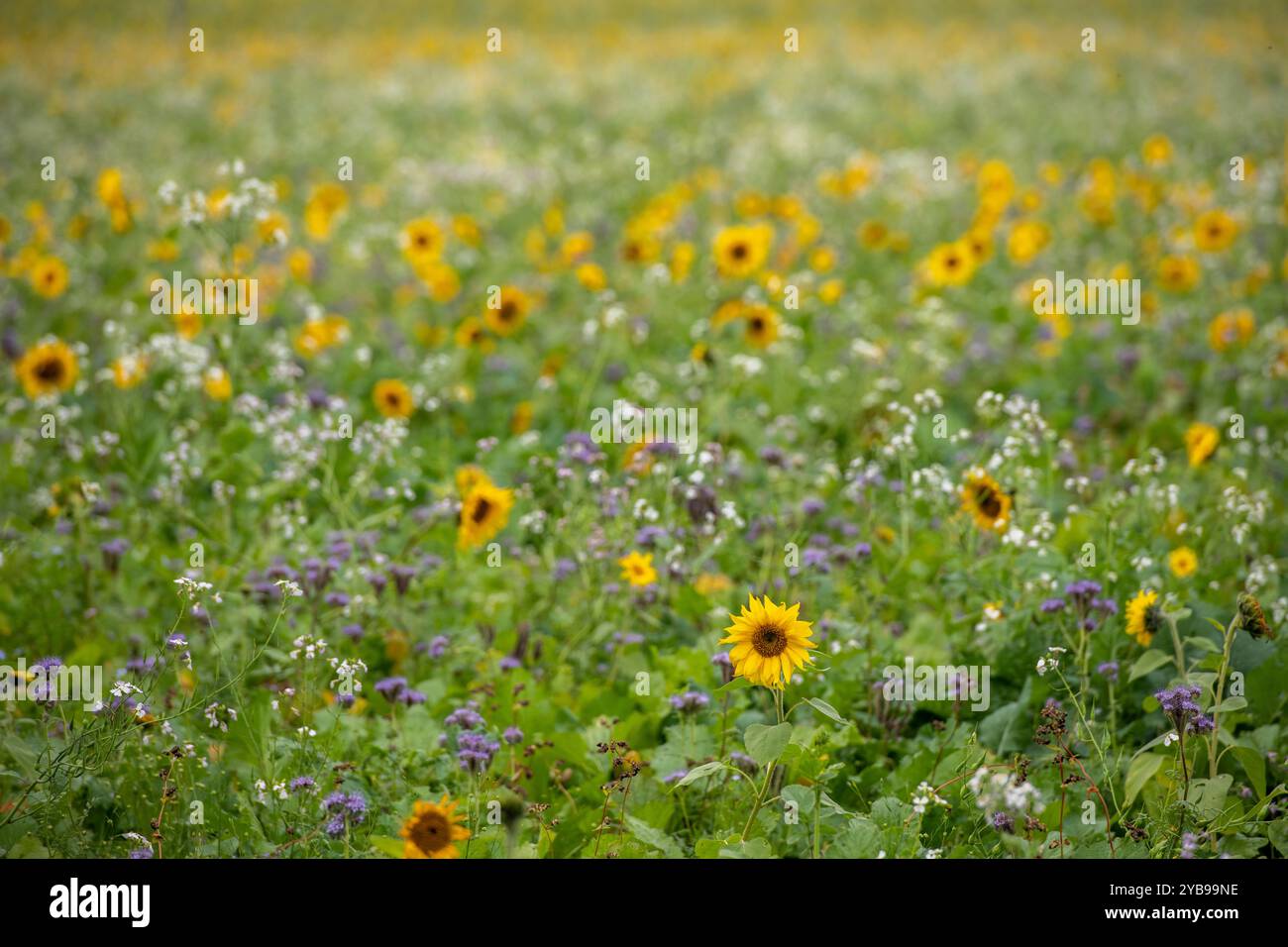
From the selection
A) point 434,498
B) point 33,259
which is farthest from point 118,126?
point 434,498

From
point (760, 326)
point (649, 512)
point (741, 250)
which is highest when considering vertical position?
point (741, 250)

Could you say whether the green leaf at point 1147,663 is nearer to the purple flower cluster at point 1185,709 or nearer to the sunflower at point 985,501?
the purple flower cluster at point 1185,709

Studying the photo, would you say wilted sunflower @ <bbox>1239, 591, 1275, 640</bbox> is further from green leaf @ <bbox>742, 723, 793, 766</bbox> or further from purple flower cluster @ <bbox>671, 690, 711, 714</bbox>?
purple flower cluster @ <bbox>671, 690, 711, 714</bbox>

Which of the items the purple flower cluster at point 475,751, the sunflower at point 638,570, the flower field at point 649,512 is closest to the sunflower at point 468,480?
the flower field at point 649,512

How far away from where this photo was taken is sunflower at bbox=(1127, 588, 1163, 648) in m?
3.41

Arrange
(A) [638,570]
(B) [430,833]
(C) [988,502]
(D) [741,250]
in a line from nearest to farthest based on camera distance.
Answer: (B) [430,833]
(A) [638,570]
(C) [988,502]
(D) [741,250]

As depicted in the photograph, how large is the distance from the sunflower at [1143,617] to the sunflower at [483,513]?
184 centimetres

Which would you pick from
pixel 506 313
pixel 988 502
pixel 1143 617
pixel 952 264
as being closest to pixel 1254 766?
pixel 1143 617

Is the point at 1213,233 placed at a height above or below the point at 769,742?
above

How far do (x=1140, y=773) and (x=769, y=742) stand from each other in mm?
941

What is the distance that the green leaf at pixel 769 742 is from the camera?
2785mm

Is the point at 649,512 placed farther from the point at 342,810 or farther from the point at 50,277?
the point at 50,277

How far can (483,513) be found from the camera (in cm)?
413
